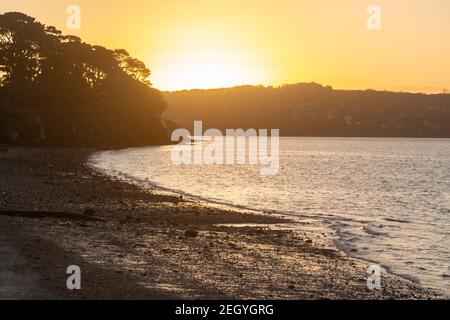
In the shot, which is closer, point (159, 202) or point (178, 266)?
point (178, 266)

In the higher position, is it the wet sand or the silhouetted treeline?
the silhouetted treeline

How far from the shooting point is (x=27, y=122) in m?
86.5

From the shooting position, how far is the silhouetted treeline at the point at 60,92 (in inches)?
3497

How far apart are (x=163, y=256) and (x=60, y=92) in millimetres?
87592

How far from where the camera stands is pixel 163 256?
19.0 metres

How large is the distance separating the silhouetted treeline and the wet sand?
5998 cm

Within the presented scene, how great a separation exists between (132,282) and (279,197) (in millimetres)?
31572

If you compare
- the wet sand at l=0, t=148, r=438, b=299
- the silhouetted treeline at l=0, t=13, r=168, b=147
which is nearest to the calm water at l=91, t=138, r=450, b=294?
the wet sand at l=0, t=148, r=438, b=299

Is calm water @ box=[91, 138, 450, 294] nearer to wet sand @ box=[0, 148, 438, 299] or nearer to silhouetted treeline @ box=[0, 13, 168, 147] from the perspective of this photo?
wet sand @ box=[0, 148, 438, 299]

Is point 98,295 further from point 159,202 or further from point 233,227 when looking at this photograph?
point 159,202

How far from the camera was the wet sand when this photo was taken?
1470 centimetres

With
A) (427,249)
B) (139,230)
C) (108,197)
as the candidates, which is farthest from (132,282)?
(108,197)

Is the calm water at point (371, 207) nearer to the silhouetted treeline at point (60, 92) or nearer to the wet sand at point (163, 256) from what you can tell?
the wet sand at point (163, 256)

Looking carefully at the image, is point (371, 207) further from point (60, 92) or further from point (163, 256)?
point (60, 92)
